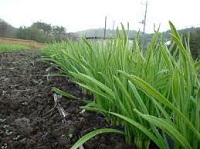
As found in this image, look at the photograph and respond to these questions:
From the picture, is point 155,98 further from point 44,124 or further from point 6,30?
point 6,30

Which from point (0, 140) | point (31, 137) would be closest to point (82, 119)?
point (31, 137)

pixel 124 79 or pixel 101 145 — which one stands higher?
pixel 124 79

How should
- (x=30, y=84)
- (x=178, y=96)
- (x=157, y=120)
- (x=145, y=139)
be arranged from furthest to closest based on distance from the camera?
(x=30, y=84)
(x=145, y=139)
(x=178, y=96)
(x=157, y=120)

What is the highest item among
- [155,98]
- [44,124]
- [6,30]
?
[155,98]

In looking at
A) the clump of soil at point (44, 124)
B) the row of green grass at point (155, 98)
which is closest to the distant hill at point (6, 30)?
the clump of soil at point (44, 124)

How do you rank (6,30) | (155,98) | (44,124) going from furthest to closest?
(6,30) < (44,124) < (155,98)

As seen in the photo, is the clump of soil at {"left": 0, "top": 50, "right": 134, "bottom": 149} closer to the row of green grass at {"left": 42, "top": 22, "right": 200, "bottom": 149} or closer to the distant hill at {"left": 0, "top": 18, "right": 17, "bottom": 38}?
the row of green grass at {"left": 42, "top": 22, "right": 200, "bottom": 149}

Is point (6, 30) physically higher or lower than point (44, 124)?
lower

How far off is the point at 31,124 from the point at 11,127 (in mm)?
104

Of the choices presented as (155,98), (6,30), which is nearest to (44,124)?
(155,98)

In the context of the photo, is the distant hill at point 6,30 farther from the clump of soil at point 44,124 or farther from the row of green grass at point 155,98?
the row of green grass at point 155,98

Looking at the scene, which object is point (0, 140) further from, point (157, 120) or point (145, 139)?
point (157, 120)

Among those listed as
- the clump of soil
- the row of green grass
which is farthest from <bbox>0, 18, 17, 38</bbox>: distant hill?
the row of green grass

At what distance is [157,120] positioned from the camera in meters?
0.93
